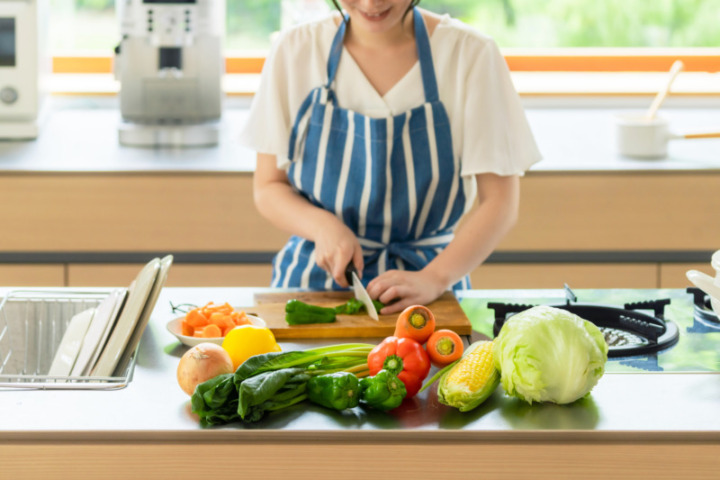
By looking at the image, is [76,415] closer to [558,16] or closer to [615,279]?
[615,279]

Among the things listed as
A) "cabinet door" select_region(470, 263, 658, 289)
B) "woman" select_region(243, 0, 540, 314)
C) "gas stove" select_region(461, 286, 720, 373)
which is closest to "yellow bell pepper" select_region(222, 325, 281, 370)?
"gas stove" select_region(461, 286, 720, 373)

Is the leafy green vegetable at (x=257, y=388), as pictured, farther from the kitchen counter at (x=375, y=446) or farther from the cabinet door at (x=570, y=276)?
the cabinet door at (x=570, y=276)

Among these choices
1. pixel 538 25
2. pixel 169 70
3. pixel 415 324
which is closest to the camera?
pixel 415 324

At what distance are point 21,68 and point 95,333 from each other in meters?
1.73

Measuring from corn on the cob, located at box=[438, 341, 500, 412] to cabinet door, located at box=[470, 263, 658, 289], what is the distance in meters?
1.43

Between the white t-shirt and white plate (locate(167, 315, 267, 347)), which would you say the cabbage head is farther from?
the white t-shirt

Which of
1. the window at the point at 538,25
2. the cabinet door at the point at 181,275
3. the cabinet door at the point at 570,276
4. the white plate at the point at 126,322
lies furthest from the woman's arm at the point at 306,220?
the window at the point at 538,25

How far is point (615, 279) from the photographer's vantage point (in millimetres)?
2648

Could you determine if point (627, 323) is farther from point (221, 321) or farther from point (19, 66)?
point (19, 66)

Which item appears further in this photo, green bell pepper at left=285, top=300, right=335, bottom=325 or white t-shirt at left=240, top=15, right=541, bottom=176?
white t-shirt at left=240, top=15, right=541, bottom=176

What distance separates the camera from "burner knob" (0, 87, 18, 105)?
2.83 metres

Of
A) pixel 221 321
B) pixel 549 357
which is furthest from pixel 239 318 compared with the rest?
pixel 549 357

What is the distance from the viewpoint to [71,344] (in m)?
1.46

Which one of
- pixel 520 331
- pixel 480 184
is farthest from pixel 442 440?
pixel 480 184
